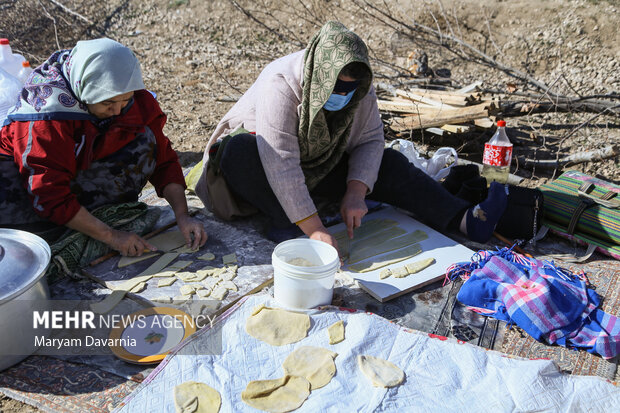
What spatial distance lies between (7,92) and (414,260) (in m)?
2.18

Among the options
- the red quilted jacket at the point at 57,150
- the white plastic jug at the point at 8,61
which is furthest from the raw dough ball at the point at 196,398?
the white plastic jug at the point at 8,61

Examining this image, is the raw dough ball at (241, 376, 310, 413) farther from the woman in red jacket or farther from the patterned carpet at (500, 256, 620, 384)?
the woman in red jacket

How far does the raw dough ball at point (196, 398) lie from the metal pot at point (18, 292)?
2.00 ft

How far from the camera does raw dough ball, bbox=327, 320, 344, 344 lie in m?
1.74

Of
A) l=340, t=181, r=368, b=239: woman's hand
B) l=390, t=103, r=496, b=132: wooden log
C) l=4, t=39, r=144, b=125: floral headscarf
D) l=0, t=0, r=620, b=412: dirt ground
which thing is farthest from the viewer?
l=0, t=0, r=620, b=412: dirt ground

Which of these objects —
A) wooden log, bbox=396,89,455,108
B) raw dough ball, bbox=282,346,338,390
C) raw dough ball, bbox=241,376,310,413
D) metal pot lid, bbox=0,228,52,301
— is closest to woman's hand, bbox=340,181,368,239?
raw dough ball, bbox=282,346,338,390

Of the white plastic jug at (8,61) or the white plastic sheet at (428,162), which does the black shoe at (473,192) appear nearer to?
the white plastic sheet at (428,162)

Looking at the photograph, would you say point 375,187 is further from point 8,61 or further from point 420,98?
point 8,61

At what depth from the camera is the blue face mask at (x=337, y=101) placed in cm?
214

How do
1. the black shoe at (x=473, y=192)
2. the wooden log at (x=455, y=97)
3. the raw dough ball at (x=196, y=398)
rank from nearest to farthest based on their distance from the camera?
the raw dough ball at (x=196, y=398) → the black shoe at (x=473, y=192) → the wooden log at (x=455, y=97)

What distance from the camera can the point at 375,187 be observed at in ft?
8.71

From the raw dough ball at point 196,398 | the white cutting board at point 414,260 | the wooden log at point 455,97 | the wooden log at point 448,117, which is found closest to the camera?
the raw dough ball at point 196,398

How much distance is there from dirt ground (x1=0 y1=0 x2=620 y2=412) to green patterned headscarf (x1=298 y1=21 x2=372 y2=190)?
157 centimetres

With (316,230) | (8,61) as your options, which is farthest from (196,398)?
(8,61)
